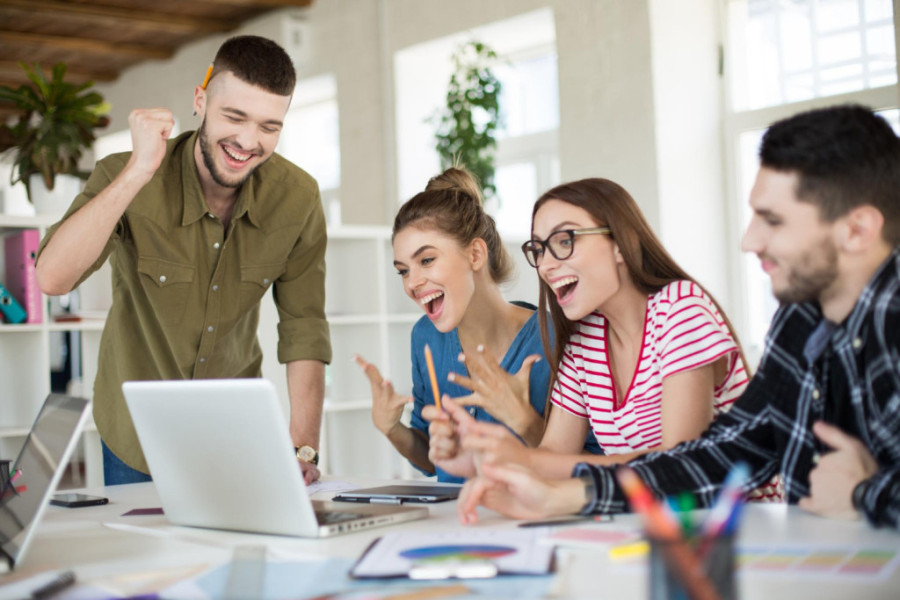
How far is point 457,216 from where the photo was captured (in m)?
2.34

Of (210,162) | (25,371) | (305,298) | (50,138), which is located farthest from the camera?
(50,138)

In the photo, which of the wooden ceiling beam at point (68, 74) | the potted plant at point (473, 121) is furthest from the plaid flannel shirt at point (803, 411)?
the wooden ceiling beam at point (68, 74)

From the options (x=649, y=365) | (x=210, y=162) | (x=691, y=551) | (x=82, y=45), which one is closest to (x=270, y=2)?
(x=82, y=45)

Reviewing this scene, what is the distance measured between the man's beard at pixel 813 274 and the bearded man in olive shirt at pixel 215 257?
1.12 metres

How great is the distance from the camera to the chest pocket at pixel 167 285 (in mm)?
2244

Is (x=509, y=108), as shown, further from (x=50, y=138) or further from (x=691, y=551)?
(x=691, y=551)

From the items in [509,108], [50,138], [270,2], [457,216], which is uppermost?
[270,2]

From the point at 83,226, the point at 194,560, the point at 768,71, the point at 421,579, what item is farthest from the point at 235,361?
the point at 768,71

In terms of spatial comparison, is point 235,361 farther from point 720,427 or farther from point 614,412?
point 720,427

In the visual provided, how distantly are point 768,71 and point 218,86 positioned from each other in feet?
10.4

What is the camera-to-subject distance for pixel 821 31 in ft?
14.1

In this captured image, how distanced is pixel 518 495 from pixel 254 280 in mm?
1190

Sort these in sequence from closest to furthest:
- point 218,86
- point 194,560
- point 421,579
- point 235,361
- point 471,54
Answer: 1. point 421,579
2. point 194,560
3. point 218,86
4. point 235,361
5. point 471,54

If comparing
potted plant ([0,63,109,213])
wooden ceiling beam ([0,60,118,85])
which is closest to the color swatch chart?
potted plant ([0,63,109,213])
